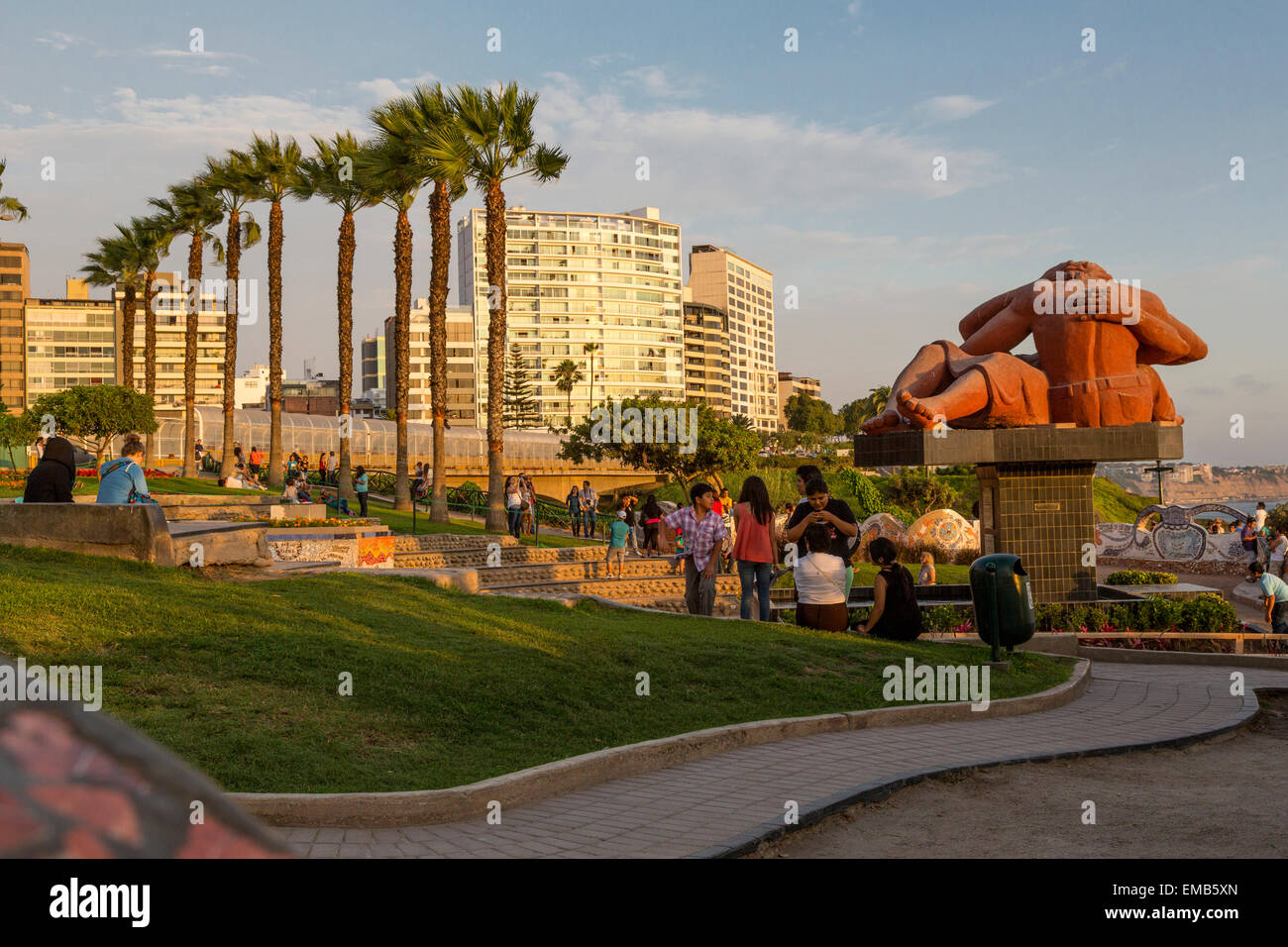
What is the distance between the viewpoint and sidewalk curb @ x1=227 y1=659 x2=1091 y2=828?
5.71 metres

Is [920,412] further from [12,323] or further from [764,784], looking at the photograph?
[12,323]

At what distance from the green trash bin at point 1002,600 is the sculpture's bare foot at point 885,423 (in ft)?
23.6

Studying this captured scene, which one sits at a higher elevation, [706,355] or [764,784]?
[706,355]

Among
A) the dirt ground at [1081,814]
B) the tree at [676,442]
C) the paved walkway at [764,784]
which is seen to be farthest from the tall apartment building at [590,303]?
the dirt ground at [1081,814]

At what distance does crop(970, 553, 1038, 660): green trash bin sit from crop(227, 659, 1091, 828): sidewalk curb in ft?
4.24

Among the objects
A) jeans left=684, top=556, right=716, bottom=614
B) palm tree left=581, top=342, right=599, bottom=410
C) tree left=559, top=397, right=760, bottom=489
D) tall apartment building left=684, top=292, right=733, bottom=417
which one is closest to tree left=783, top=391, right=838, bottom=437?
tall apartment building left=684, top=292, right=733, bottom=417

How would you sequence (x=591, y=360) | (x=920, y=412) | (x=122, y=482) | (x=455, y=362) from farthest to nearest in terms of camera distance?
1. (x=455, y=362)
2. (x=591, y=360)
3. (x=920, y=412)
4. (x=122, y=482)

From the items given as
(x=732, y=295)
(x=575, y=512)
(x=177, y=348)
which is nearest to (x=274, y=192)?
(x=575, y=512)

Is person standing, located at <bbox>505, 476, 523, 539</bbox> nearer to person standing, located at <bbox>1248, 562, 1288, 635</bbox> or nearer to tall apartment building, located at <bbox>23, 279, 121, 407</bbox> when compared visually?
person standing, located at <bbox>1248, 562, 1288, 635</bbox>

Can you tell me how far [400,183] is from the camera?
110ft

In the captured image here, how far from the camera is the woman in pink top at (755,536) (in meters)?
13.4

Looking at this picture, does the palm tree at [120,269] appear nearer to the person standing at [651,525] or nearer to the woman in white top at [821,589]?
the person standing at [651,525]

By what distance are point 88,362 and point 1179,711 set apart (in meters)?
149

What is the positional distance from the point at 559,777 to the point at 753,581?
7.92 meters
